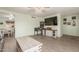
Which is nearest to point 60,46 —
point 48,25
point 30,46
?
point 30,46

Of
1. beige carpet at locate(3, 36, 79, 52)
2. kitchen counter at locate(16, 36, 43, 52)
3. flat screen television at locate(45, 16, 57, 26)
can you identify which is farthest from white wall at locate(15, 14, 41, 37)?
kitchen counter at locate(16, 36, 43, 52)

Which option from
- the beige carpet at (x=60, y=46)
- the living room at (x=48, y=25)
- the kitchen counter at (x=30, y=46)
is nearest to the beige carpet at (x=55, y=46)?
the beige carpet at (x=60, y=46)

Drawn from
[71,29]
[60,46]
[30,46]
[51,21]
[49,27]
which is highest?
[51,21]

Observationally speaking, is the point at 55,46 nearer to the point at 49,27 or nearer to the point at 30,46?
the point at 30,46

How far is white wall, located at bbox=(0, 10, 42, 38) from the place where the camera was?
20.0 feet

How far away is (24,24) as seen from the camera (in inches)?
260

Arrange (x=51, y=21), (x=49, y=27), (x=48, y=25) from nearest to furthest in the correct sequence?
(x=51, y=21) → (x=49, y=27) → (x=48, y=25)

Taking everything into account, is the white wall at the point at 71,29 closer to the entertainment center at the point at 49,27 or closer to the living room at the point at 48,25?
the living room at the point at 48,25

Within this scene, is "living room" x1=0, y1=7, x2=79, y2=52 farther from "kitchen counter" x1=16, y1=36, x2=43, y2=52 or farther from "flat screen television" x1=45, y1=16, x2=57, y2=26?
"kitchen counter" x1=16, y1=36, x2=43, y2=52

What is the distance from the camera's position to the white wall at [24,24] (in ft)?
20.0

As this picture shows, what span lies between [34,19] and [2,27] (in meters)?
2.88

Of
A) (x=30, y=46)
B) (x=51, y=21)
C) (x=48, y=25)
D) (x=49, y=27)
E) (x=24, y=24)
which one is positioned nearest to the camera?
(x=30, y=46)
